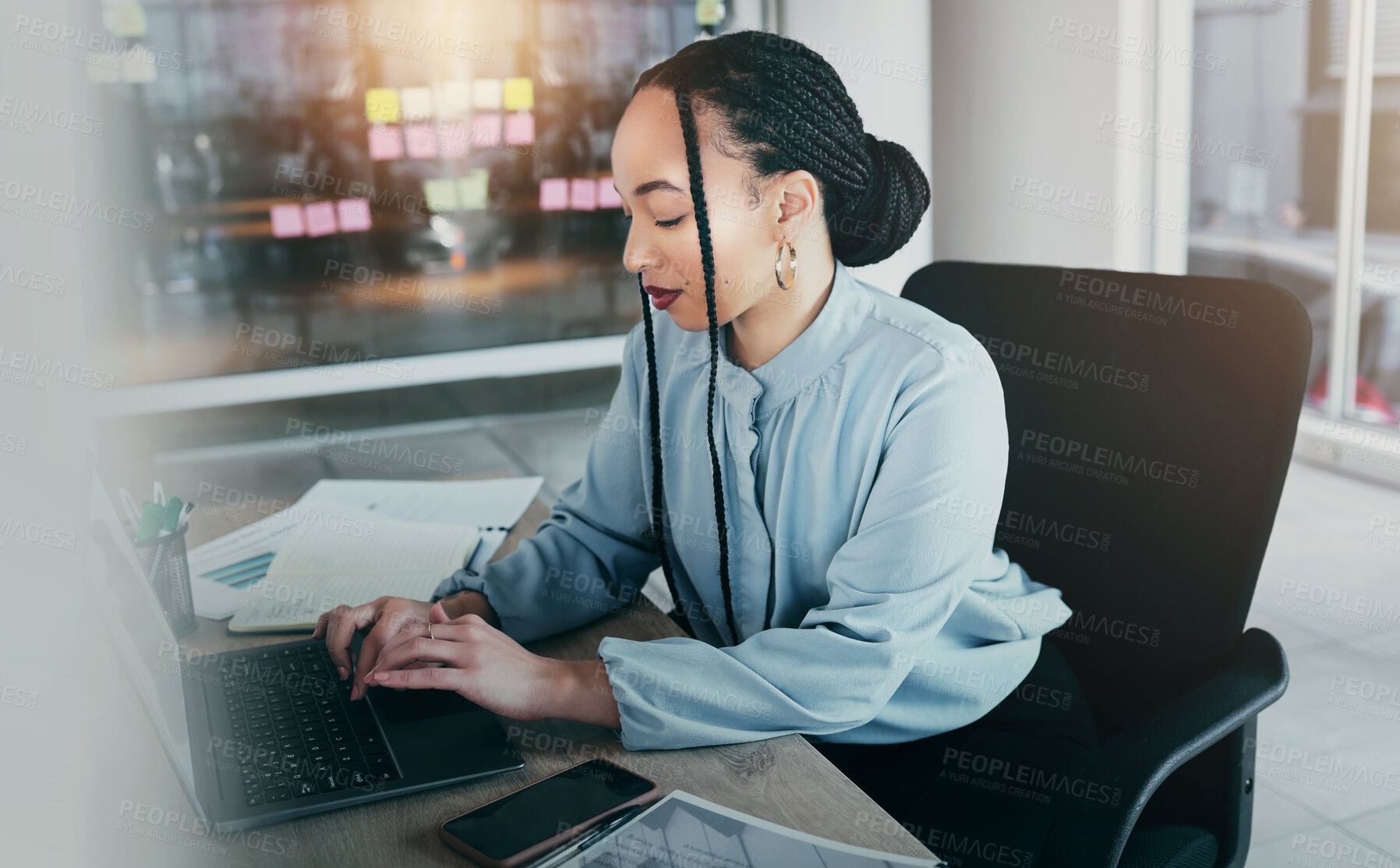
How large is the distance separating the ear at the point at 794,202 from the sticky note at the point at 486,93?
342 cm

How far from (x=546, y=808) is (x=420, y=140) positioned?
12.5 feet

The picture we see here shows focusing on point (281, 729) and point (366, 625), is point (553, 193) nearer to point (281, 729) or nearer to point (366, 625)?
point (366, 625)

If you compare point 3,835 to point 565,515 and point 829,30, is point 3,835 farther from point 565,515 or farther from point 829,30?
point 829,30

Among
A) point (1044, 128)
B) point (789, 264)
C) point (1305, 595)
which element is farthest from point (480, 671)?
point (1044, 128)

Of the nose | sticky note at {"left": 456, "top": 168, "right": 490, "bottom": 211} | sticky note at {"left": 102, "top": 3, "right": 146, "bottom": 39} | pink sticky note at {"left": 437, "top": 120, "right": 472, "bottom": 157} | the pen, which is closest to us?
the pen

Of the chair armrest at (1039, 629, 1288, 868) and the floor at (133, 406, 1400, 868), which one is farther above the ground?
the chair armrest at (1039, 629, 1288, 868)

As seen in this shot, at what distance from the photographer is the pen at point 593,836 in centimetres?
71

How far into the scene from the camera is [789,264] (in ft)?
3.61

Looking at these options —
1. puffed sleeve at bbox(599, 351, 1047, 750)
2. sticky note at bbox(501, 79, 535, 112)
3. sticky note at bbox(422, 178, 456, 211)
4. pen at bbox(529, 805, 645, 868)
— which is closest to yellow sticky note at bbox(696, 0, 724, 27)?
sticky note at bbox(501, 79, 535, 112)

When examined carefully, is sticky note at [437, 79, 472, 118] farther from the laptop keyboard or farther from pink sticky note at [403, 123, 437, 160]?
the laptop keyboard

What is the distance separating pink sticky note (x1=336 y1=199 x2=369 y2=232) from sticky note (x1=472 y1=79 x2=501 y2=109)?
0.60m

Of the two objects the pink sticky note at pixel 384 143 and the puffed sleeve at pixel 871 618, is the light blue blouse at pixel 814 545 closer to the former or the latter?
the puffed sleeve at pixel 871 618

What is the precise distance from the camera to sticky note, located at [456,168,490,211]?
430 cm

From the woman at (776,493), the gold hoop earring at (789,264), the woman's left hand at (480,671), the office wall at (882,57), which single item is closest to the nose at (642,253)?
the woman at (776,493)
